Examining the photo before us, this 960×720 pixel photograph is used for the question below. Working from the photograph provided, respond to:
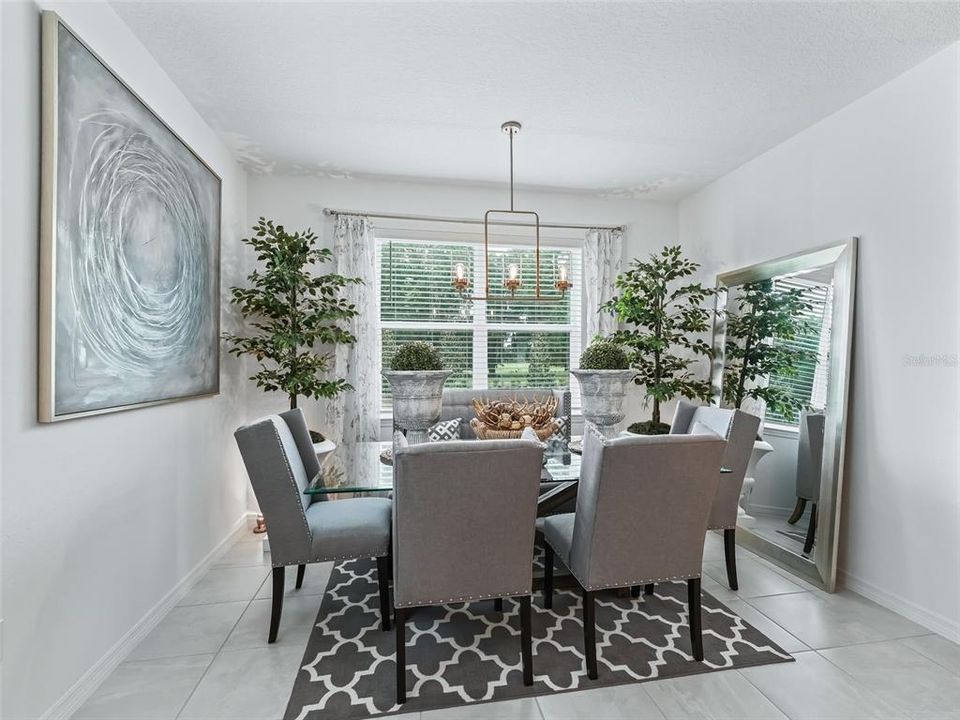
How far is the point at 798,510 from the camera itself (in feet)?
9.55

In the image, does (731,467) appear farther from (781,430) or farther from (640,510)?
(640,510)

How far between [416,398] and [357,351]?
1.23 metres

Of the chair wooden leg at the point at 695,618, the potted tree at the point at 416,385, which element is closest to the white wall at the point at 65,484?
the potted tree at the point at 416,385

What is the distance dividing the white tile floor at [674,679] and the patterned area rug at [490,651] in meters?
0.06

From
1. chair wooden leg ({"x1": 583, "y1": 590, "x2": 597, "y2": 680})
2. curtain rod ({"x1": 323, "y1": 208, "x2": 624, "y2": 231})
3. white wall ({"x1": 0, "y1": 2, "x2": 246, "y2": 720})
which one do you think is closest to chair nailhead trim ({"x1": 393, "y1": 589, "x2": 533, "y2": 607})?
chair wooden leg ({"x1": 583, "y1": 590, "x2": 597, "y2": 680})

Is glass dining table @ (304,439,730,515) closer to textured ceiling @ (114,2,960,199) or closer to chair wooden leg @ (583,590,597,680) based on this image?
chair wooden leg @ (583,590,597,680)

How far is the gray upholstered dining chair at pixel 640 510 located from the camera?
5.83 ft

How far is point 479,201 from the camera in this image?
4.08 metres

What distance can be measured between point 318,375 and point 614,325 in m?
2.51

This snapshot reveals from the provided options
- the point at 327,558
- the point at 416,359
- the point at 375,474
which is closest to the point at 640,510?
the point at 375,474

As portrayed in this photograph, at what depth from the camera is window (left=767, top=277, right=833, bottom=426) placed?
2.84 metres

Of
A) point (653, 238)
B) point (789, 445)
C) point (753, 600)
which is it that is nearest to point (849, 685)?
point (753, 600)

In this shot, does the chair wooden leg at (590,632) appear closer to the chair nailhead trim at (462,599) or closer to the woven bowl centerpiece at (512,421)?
the chair nailhead trim at (462,599)

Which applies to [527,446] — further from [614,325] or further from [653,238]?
[653,238]
